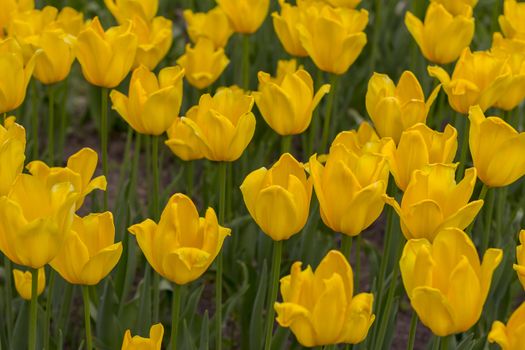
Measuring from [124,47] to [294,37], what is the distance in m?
0.64

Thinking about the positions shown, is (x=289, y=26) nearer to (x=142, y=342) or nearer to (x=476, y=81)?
(x=476, y=81)

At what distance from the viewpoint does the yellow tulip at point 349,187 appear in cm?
184

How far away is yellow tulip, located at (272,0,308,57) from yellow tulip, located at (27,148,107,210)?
3.16 ft

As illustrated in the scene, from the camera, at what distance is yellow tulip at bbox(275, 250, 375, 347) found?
1.62 metres

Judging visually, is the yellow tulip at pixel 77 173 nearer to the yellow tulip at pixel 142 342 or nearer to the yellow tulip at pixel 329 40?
the yellow tulip at pixel 142 342

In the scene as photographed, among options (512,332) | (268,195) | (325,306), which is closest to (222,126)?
(268,195)

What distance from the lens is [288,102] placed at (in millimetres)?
2305

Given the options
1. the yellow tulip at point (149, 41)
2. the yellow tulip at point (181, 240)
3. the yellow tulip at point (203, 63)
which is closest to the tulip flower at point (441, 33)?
the yellow tulip at point (203, 63)

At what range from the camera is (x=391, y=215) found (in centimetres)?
234

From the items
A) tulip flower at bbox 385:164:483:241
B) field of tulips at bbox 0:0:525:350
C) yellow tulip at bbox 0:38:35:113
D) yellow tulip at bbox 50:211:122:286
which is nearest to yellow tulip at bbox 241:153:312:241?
field of tulips at bbox 0:0:525:350

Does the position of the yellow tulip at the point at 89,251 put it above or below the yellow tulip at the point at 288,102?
below

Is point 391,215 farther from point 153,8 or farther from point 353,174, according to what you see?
point 153,8

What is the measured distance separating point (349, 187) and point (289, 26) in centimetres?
116

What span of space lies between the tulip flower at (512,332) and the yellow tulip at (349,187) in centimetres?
37
